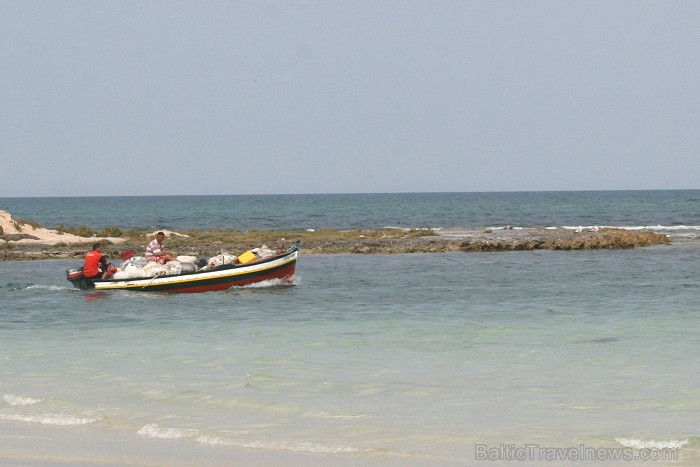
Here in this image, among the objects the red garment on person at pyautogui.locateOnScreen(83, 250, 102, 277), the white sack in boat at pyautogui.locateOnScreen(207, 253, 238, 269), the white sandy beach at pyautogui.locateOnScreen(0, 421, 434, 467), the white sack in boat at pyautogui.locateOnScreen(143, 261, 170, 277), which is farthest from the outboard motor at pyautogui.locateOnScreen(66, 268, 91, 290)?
the white sandy beach at pyautogui.locateOnScreen(0, 421, 434, 467)

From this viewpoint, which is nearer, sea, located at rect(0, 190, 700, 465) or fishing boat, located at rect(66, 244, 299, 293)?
sea, located at rect(0, 190, 700, 465)

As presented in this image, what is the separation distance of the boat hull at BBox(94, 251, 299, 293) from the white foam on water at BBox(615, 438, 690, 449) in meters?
15.7

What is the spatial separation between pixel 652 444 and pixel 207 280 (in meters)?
16.0

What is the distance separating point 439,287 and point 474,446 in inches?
588

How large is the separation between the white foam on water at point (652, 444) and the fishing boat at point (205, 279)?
1574 centimetres

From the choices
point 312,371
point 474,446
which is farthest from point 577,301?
point 474,446

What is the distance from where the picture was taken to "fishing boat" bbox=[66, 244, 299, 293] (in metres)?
22.8

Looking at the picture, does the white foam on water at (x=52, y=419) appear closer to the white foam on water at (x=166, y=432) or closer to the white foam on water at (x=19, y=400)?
the white foam on water at (x=19, y=400)

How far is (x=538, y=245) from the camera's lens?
36062 millimetres

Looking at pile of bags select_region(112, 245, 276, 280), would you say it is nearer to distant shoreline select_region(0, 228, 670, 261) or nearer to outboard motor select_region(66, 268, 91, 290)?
outboard motor select_region(66, 268, 91, 290)

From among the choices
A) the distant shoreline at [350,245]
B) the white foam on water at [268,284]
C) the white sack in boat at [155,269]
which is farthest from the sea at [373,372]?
the distant shoreline at [350,245]

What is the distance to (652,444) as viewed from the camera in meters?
8.05

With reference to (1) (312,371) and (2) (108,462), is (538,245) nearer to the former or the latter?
(1) (312,371)

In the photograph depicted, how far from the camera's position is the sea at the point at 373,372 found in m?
8.39
